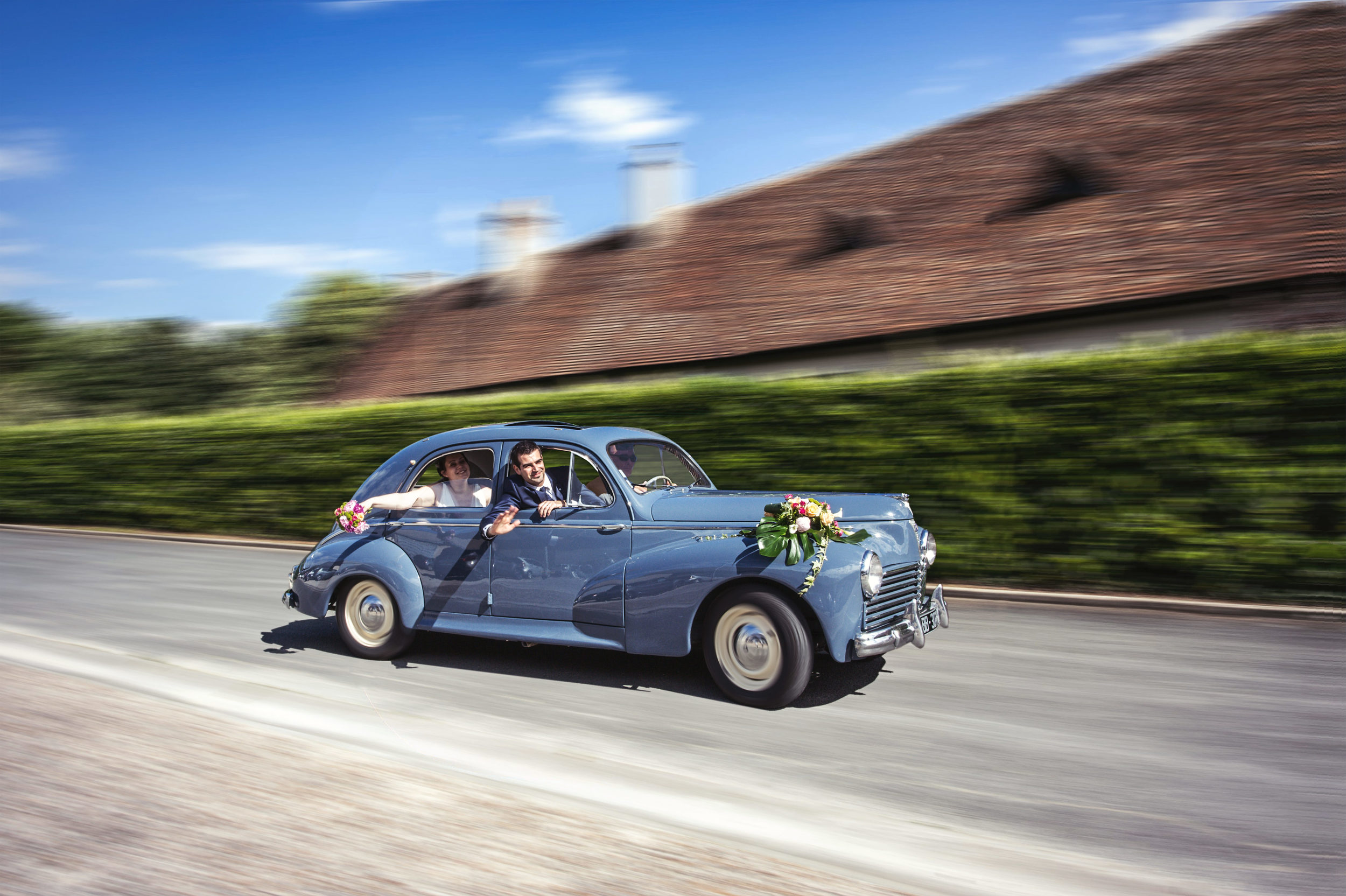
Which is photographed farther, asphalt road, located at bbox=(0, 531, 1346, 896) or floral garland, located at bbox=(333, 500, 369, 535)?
floral garland, located at bbox=(333, 500, 369, 535)

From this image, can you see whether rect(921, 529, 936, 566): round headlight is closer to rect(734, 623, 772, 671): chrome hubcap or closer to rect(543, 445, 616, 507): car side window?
rect(734, 623, 772, 671): chrome hubcap

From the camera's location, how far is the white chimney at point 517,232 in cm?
2408

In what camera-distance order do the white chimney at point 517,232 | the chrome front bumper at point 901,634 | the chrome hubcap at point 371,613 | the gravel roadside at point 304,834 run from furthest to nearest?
the white chimney at point 517,232, the chrome hubcap at point 371,613, the chrome front bumper at point 901,634, the gravel roadside at point 304,834

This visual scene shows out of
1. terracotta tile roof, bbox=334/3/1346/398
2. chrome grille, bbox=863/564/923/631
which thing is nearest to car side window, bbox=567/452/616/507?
chrome grille, bbox=863/564/923/631

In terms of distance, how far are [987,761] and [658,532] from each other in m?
2.41

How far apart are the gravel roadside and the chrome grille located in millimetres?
2139

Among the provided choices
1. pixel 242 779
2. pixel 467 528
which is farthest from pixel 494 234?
pixel 242 779

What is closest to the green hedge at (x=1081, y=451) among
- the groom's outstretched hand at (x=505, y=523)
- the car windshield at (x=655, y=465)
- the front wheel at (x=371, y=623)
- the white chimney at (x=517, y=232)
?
the car windshield at (x=655, y=465)

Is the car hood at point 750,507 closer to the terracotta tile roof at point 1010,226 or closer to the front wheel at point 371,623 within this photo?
the front wheel at point 371,623

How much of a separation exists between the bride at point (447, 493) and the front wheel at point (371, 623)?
0.63 m

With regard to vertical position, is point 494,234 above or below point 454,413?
above

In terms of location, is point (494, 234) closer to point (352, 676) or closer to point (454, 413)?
point (454, 413)

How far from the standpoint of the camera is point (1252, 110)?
44.8ft

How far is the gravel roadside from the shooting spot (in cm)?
330
